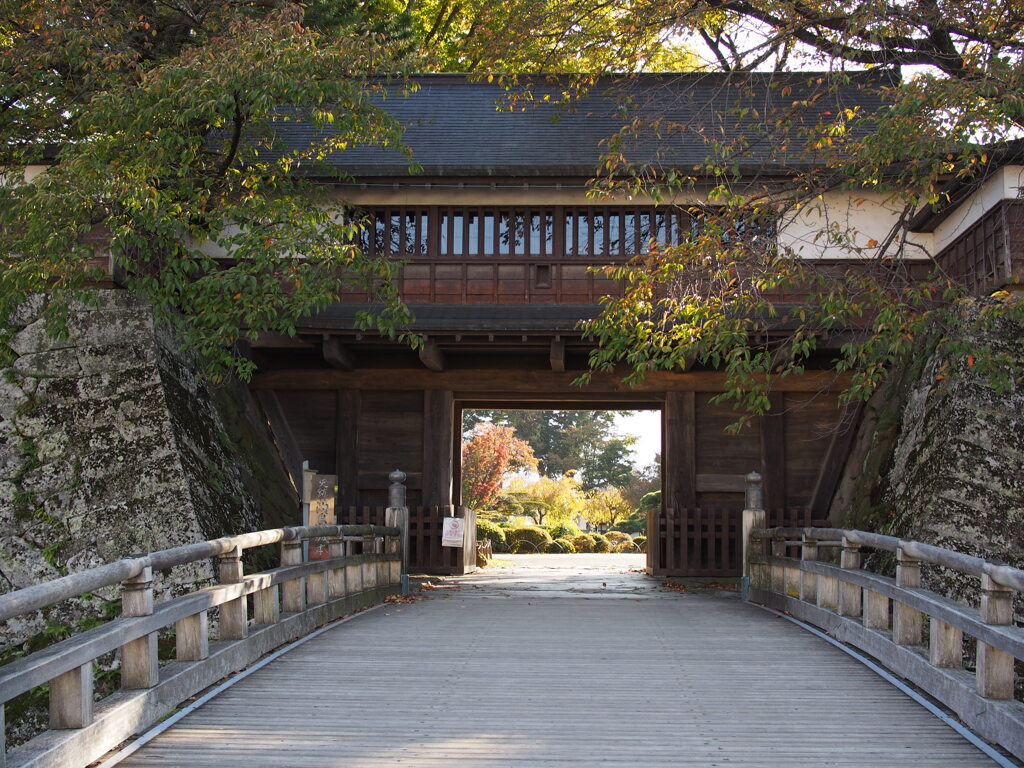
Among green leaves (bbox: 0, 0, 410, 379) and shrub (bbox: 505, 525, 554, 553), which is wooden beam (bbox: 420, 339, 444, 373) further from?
shrub (bbox: 505, 525, 554, 553)

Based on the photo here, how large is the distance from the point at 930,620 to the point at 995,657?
1.14 metres

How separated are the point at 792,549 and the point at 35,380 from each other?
11484 mm

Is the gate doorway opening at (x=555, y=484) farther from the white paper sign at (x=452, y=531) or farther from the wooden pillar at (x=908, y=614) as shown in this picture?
the wooden pillar at (x=908, y=614)

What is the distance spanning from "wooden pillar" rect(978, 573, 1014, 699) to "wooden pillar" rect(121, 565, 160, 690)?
455 centimetres

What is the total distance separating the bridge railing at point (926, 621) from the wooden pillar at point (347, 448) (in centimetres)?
777

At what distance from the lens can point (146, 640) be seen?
18.6ft

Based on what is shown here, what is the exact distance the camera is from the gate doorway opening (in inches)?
1203

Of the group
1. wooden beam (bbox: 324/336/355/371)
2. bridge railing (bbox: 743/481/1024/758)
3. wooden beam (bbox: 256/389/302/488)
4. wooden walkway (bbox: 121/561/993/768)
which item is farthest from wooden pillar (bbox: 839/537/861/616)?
wooden beam (bbox: 256/389/302/488)

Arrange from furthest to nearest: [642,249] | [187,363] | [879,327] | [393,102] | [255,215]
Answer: [393,102] < [642,249] < [187,363] < [255,215] < [879,327]

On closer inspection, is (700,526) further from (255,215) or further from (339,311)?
(255,215)

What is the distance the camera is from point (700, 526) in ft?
53.1

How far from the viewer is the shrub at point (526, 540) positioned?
29467 mm

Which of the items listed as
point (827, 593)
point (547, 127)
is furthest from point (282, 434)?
point (827, 593)

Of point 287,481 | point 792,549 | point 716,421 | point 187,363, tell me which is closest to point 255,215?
point 187,363
